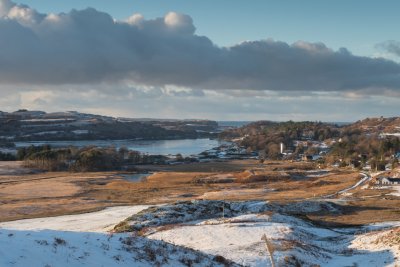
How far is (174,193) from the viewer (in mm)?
93438

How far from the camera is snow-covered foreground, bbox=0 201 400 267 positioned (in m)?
20.9

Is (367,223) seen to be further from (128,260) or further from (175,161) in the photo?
(175,161)

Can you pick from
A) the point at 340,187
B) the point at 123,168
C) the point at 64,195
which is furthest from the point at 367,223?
the point at 123,168

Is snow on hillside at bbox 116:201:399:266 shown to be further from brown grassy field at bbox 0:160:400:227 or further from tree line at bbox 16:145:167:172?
tree line at bbox 16:145:167:172

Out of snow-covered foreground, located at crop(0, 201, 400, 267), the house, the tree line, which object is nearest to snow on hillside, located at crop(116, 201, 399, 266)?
snow-covered foreground, located at crop(0, 201, 400, 267)

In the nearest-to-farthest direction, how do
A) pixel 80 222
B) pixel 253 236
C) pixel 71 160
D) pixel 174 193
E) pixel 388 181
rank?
pixel 253 236 < pixel 80 222 < pixel 174 193 < pixel 388 181 < pixel 71 160

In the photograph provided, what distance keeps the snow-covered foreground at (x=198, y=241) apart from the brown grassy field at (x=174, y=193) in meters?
7.06

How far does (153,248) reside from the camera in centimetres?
2402

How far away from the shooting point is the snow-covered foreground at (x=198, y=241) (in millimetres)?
20945

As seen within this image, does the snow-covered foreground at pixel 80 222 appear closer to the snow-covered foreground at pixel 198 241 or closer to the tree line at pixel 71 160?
the snow-covered foreground at pixel 198 241

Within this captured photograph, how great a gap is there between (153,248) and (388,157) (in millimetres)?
157042

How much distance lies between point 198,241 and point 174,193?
58.7m

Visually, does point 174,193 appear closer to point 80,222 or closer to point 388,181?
point 388,181

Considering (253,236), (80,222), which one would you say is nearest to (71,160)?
(80,222)
